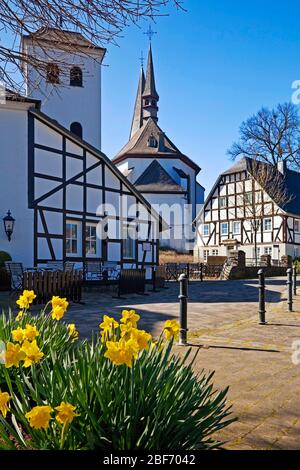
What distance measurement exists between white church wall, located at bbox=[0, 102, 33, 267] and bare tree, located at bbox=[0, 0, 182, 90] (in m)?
11.5

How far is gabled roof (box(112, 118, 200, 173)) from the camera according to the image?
50.9 metres

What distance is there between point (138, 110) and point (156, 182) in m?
19.5

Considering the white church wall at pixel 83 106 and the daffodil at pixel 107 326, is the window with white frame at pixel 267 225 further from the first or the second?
the daffodil at pixel 107 326

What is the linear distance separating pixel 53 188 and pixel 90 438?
15014mm

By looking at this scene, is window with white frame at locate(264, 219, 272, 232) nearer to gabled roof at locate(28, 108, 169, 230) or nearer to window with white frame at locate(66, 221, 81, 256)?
gabled roof at locate(28, 108, 169, 230)

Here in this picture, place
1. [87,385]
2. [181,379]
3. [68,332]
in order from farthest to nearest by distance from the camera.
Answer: [68,332]
[181,379]
[87,385]

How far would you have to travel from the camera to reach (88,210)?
59.4ft

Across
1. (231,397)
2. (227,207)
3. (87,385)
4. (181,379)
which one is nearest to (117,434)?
(87,385)

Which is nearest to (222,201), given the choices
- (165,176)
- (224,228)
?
(224,228)

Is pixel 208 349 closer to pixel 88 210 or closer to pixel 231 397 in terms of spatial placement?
pixel 231 397

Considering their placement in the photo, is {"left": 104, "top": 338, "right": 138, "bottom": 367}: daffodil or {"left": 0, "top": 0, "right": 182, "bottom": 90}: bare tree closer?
{"left": 104, "top": 338, "right": 138, "bottom": 367}: daffodil

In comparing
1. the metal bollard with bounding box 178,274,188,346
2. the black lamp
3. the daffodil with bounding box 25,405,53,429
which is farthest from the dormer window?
the daffodil with bounding box 25,405,53,429

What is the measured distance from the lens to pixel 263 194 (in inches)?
1421

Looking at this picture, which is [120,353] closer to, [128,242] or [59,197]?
[59,197]
